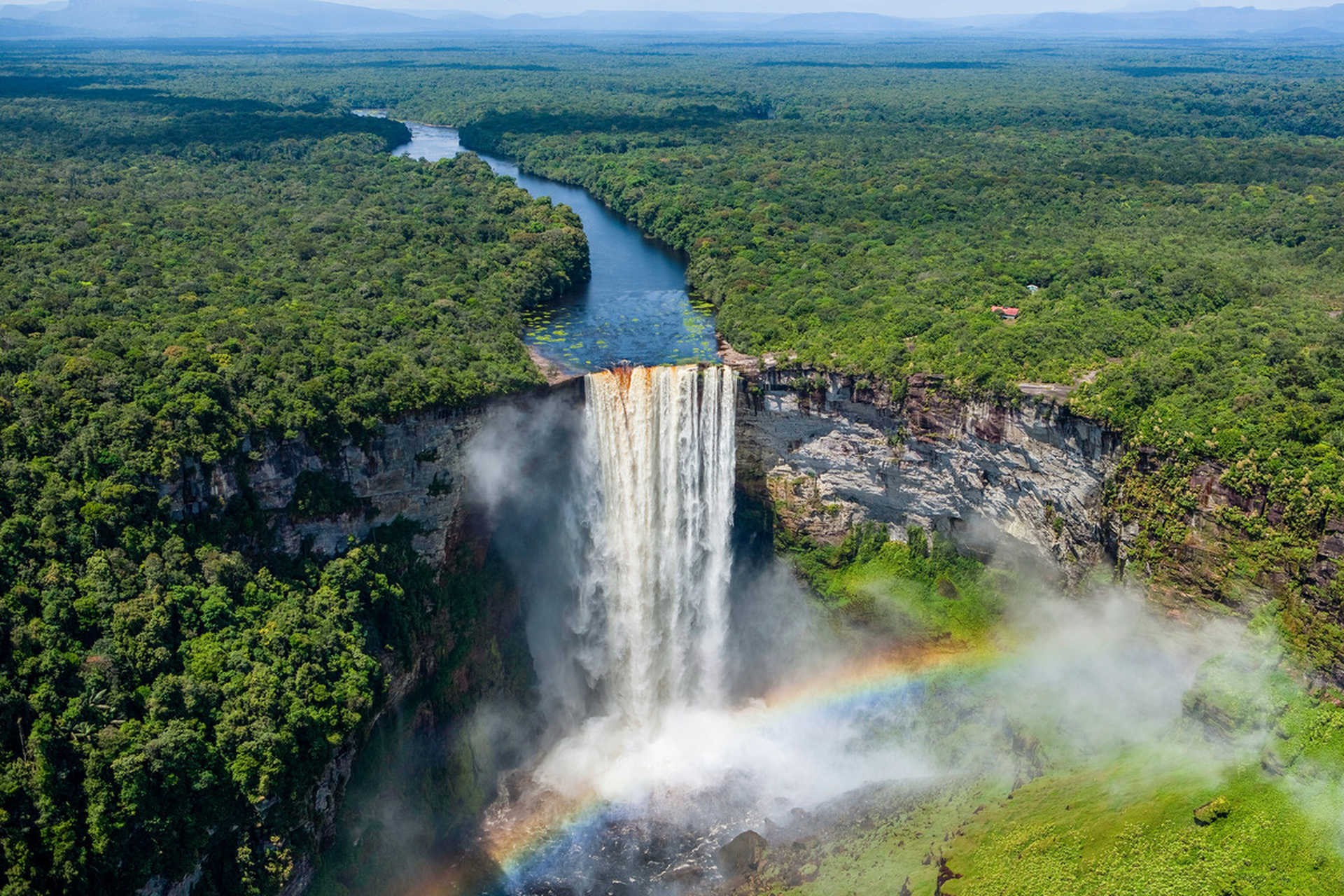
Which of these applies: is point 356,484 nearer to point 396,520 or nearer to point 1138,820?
point 396,520

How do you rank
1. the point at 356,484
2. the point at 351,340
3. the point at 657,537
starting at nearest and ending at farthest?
the point at 356,484, the point at 351,340, the point at 657,537

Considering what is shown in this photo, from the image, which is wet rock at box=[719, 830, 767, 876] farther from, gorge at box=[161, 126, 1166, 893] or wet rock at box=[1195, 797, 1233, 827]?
wet rock at box=[1195, 797, 1233, 827]

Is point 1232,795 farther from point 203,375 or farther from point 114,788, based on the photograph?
point 203,375

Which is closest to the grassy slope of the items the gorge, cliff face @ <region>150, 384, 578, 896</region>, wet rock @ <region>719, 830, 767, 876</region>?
wet rock @ <region>719, 830, 767, 876</region>

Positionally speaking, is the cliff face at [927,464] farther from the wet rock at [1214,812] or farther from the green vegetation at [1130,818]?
the wet rock at [1214,812]

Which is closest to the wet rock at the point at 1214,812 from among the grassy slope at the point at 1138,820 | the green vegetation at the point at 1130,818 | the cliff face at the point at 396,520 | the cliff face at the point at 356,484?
the green vegetation at the point at 1130,818

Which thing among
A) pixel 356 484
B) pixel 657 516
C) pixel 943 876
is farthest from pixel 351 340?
pixel 943 876
